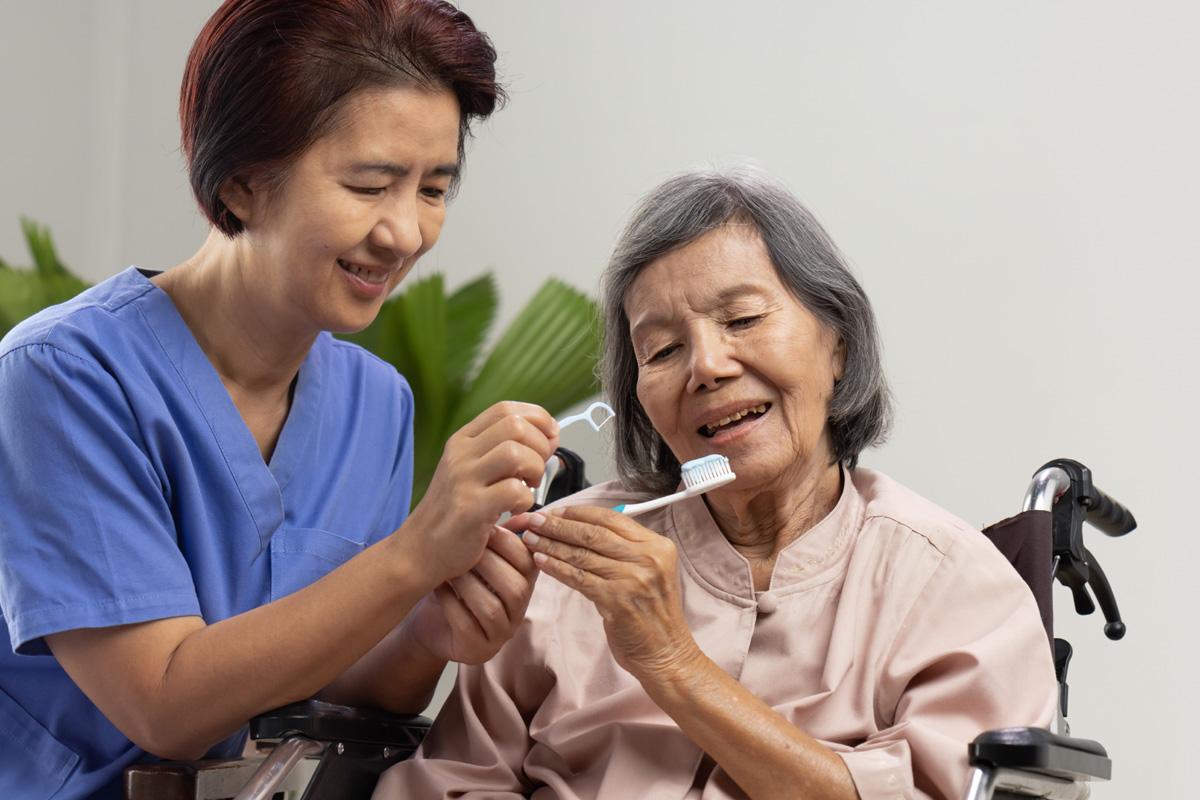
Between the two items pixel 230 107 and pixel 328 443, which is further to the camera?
pixel 328 443

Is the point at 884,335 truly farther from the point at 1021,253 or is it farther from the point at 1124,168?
the point at 1124,168

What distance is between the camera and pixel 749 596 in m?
1.54

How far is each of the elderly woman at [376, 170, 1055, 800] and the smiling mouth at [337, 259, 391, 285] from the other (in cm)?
31

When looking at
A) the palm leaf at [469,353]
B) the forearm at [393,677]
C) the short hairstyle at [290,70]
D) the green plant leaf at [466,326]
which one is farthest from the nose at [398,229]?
the green plant leaf at [466,326]

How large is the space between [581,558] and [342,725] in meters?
0.36

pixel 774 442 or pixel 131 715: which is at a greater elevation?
pixel 774 442

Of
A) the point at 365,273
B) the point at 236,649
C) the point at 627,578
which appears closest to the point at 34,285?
the point at 365,273

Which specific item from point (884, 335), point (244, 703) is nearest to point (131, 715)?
point (244, 703)

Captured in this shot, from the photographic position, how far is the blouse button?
4.96 ft

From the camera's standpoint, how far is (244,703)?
53.9 inches

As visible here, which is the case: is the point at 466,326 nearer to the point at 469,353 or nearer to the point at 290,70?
the point at 469,353

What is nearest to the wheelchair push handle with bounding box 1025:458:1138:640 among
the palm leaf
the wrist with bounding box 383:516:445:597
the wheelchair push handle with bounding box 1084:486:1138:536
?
the wheelchair push handle with bounding box 1084:486:1138:536

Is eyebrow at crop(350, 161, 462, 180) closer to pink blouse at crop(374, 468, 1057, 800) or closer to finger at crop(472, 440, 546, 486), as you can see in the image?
finger at crop(472, 440, 546, 486)

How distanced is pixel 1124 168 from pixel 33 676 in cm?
206
